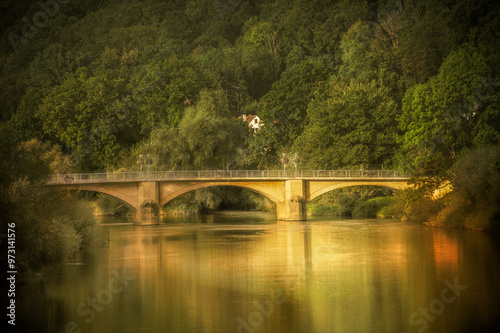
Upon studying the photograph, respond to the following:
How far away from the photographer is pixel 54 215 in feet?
130

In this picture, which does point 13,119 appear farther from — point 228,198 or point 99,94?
point 228,198

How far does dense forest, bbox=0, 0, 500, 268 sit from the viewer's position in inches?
2832

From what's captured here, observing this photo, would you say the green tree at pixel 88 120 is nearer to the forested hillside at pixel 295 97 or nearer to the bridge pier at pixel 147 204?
the forested hillside at pixel 295 97

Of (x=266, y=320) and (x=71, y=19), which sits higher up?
(x=71, y=19)

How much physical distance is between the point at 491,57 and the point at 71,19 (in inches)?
4032

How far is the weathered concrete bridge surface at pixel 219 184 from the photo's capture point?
7175 centimetres

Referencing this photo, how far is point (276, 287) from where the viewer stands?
2903cm

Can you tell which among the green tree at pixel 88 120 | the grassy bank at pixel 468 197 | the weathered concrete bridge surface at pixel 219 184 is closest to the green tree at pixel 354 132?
the weathered concrete bridge surface at pixel 219 184

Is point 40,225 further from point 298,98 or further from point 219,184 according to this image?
point 298,98

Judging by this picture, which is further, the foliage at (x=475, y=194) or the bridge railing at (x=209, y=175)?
the bridge railing at (x=209, y=175)

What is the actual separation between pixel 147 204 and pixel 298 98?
3493cm

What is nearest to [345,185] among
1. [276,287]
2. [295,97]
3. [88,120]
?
[295,97]

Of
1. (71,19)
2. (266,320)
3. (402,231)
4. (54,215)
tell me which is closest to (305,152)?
(402,231)

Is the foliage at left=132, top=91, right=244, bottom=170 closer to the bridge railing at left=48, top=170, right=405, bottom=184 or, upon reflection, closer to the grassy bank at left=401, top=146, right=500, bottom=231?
the bridge railing at left=48, top=170, right=405, bottom=184
